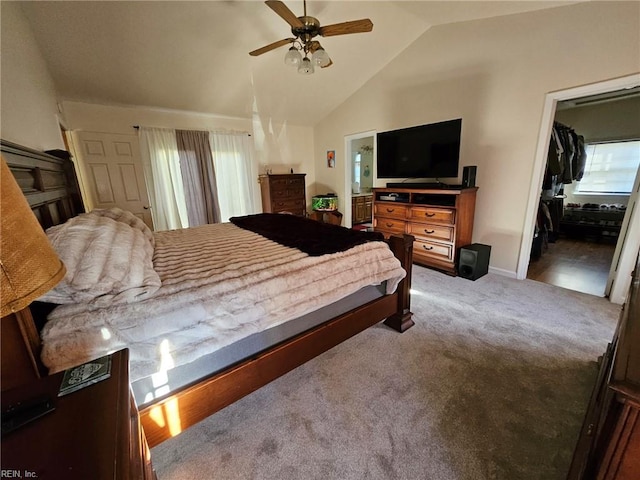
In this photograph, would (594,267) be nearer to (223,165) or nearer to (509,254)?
(509,254)

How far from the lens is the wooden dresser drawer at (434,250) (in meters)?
3.17

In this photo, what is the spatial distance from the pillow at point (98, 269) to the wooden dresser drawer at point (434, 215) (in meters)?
3.00

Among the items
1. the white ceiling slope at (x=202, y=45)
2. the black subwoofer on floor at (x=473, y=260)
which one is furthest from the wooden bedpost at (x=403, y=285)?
the white ceiling slope at (x=202, y=45)

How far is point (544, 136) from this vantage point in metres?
2.68

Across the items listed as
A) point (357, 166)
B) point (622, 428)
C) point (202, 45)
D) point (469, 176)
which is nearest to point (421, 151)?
point (469, 176)

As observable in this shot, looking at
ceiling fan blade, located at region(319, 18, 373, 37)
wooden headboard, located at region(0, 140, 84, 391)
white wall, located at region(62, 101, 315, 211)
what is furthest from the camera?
white wall, located at region(62, 101, 315, 211)

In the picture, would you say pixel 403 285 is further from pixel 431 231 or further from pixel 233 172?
pixel 233 172

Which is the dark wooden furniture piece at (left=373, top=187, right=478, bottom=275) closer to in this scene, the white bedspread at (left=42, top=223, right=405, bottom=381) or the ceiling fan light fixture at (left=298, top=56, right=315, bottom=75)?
the white bedspread at (left=42, top=223, right=405, bottom=381)

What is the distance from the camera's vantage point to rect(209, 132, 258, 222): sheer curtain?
4348mm

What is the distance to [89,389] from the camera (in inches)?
25.1

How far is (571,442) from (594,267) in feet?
10.4

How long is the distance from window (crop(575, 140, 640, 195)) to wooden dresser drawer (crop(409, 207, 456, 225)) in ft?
12.3

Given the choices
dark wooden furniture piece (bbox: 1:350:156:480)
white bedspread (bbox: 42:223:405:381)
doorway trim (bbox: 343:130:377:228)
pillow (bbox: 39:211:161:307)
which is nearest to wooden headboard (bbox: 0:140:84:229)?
pillow (bbox: 39:211:161:307)

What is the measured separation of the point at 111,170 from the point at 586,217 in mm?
7725
